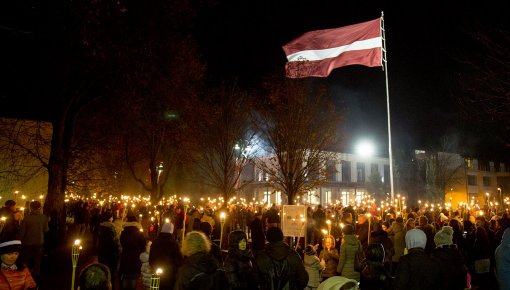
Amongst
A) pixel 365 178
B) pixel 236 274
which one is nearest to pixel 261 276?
pixel 236 274

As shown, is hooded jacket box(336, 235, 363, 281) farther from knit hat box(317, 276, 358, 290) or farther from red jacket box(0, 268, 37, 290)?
red jacket box(0, 268, 37, 290)

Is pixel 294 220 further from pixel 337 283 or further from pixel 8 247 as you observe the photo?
pixel 337 283

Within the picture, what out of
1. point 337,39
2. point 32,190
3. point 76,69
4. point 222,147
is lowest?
point 32,190

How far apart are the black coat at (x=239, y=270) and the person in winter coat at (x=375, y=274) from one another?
1.53 meters

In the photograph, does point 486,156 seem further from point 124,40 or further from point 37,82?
point 37,82

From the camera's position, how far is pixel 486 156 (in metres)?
31.2

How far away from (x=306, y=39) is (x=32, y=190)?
58.2 ft

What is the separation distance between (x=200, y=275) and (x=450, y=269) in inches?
126

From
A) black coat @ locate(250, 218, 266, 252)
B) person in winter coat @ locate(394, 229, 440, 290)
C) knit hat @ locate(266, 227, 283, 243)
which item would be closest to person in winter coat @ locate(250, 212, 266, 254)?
black coat @ locate(250, 218, 266, 252)

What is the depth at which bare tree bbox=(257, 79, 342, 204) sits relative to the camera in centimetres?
1998

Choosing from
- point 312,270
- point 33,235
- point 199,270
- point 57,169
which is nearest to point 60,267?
point 33,235

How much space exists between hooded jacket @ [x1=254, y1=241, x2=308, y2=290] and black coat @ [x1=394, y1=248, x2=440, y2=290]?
129cm

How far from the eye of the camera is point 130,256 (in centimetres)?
797

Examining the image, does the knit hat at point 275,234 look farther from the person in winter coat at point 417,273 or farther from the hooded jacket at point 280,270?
the person in winter coat at point 417,273
